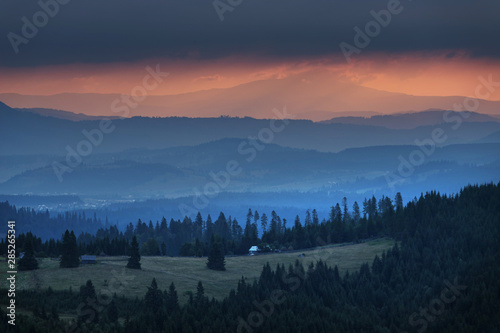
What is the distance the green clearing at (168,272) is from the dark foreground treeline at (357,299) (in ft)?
21.0

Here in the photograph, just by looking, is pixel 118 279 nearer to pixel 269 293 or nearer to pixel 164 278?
pixel 164 278

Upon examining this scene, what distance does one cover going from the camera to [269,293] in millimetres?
156375

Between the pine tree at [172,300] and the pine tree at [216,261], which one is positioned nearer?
the pine tree at [172,300]

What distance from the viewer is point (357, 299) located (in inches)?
6235

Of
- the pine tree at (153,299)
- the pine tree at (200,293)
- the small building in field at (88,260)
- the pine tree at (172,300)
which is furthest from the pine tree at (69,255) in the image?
the pine tree at (200,293)

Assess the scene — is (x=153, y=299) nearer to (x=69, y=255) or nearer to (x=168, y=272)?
(x=168, y=272)

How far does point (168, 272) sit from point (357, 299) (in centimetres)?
4270

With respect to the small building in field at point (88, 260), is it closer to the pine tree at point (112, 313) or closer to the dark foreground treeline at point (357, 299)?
the dark foreground treeline at point (357, 299)

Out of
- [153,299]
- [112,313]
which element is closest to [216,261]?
[153,299]

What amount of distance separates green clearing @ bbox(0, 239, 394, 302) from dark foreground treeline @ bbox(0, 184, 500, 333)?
6413mm

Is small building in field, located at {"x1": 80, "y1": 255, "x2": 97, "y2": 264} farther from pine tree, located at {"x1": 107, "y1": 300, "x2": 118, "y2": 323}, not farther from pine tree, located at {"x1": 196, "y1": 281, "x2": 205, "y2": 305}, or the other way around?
pine tree, located at {"x1": 107, "y1": 300, "x2": 118, "y2": 323}

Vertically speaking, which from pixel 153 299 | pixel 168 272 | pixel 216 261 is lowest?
pixel 153 299

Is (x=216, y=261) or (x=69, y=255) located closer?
(x=69, y=255)

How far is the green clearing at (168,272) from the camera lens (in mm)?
154125
